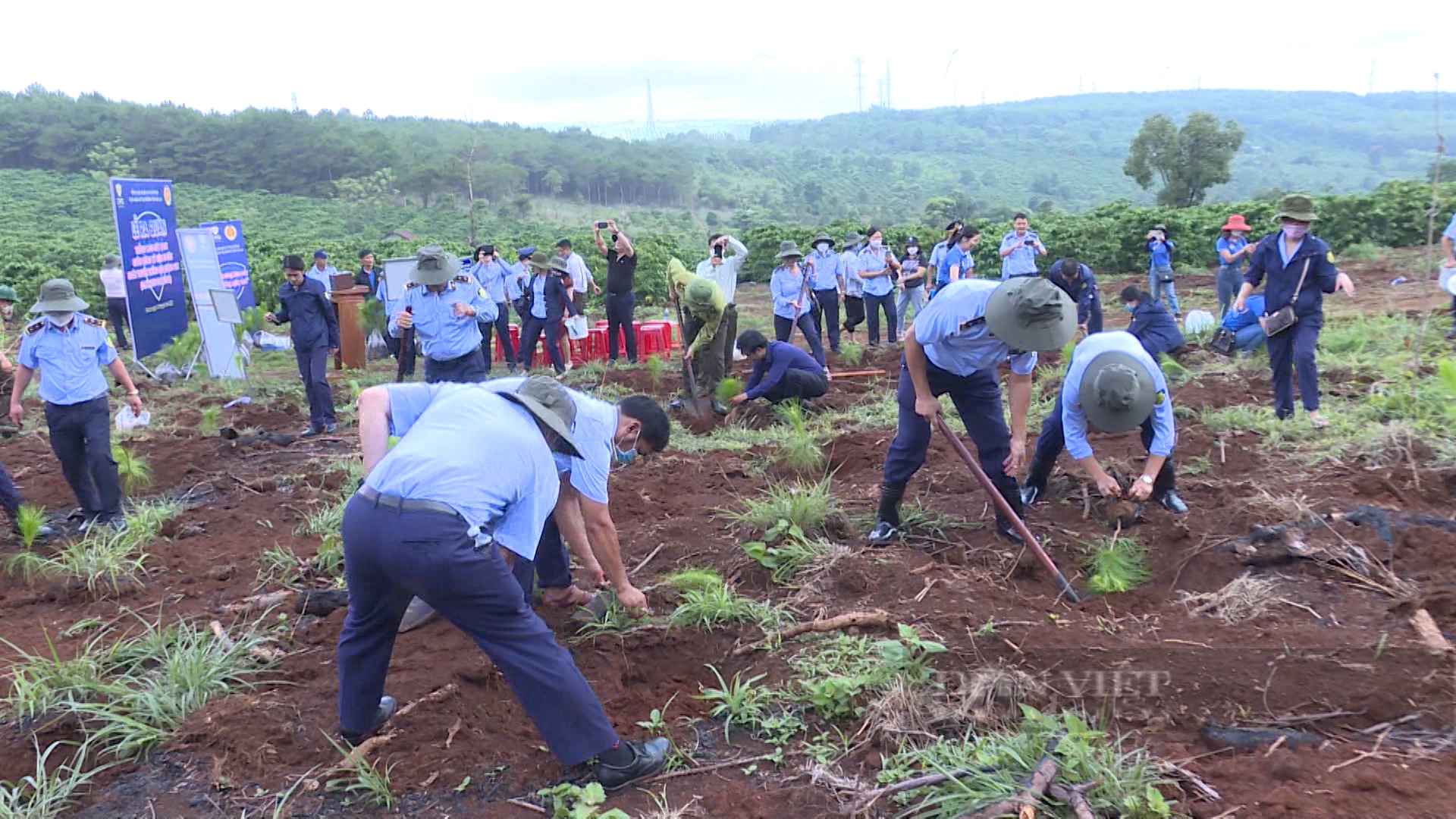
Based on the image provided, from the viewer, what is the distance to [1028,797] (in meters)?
2.66

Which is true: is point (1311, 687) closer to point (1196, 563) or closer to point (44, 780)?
point (1196, 563)

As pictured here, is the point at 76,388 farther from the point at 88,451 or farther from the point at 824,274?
the point at 824,274

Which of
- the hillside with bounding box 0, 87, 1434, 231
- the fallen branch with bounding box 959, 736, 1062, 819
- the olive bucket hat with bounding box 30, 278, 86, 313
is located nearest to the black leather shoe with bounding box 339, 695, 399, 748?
the fallen branch with bounding box 959, 736, 1062, 819

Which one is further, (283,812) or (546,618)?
(546,618)

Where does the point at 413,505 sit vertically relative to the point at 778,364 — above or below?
above

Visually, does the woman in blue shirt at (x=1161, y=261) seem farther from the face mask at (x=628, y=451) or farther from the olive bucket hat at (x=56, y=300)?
the olive bucket hat at (x=56, y=300)

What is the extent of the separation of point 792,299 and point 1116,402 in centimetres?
735

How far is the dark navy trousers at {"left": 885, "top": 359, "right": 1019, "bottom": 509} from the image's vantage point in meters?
4.93

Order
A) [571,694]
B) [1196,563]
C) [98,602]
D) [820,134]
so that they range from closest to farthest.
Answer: [571,694] → [1196,563] → [98,602] → [820,134]

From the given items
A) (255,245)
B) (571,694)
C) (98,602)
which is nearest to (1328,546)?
(571,694)

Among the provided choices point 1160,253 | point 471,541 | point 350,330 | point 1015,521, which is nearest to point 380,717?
point 471,541

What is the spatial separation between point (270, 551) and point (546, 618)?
219 centimetres

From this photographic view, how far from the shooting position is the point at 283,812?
310cm

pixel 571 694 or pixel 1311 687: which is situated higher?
pixel 571 694
